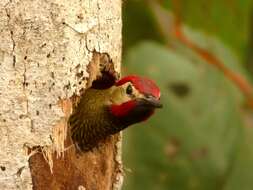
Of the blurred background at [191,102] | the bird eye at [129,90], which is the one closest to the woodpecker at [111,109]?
the bird eye at [129,90]

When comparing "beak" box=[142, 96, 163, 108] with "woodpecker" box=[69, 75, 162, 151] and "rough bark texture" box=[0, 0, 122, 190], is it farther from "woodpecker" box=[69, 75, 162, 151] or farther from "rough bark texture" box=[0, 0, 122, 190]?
"rough bark texture" box=[0, 0, 122, 190]

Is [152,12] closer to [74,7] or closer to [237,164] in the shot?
[237,164]

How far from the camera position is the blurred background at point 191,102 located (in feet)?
18.7

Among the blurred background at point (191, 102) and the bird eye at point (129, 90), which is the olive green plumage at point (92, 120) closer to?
the bird eye at point (129, 90)

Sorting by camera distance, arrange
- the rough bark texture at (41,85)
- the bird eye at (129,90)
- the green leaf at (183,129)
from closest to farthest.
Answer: the rough bark texture at (41,85)
the bird eye at (129,90)
the green leaf at (183,129)

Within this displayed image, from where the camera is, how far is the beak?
138 inches

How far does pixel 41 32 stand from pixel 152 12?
2.30m

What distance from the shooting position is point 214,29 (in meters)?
5.59

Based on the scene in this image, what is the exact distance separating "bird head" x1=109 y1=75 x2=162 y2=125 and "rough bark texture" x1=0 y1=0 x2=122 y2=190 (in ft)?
0.37

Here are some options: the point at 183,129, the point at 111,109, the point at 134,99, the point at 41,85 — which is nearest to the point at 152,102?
the point at 134,99

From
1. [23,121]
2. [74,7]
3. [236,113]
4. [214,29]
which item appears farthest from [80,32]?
[236,113]

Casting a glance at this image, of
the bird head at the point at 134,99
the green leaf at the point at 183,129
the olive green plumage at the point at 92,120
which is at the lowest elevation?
the green leaf at the point at 183,129

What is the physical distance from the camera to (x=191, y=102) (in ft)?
19.6

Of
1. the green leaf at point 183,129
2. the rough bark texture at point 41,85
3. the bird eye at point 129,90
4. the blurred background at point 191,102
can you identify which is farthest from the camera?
the green leaf at point 183,129
